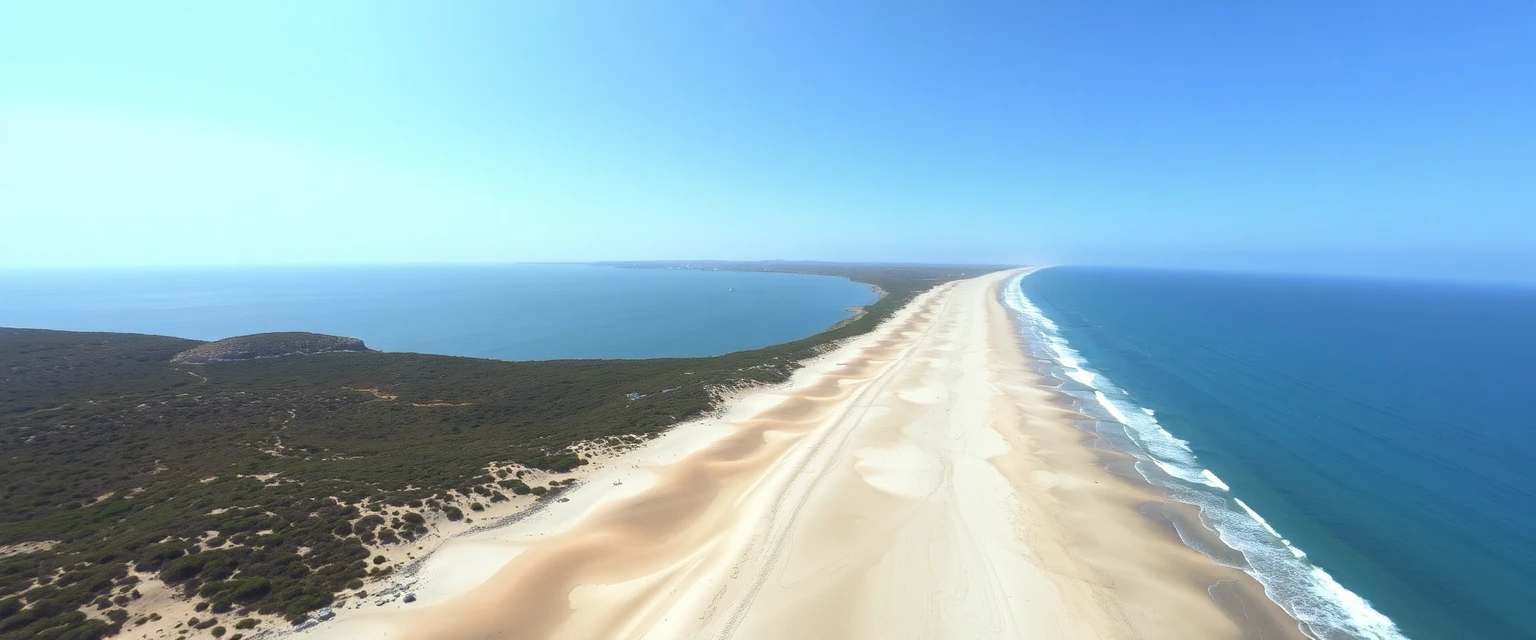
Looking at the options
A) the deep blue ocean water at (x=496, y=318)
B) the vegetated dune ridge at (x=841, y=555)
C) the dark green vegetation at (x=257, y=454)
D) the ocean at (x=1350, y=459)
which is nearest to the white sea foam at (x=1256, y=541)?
the ocean at (x=1350, y=459)

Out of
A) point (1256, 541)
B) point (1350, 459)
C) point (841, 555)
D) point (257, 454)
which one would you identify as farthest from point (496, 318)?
point (1350, 459)

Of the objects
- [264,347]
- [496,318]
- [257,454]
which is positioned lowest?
[496,318]

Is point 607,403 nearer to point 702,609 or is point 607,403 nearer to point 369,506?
point 369,506

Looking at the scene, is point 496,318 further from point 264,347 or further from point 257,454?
point 257,454

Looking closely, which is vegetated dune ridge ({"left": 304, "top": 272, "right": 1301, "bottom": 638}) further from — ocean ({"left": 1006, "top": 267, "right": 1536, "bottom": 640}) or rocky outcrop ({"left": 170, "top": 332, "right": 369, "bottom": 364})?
rocky outcrop ({"left": 170, "top": 332, "right": 369, "bottom": 364})

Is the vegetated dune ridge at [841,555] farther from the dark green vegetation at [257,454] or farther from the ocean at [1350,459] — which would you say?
the dark green vegetation at [257,454]
